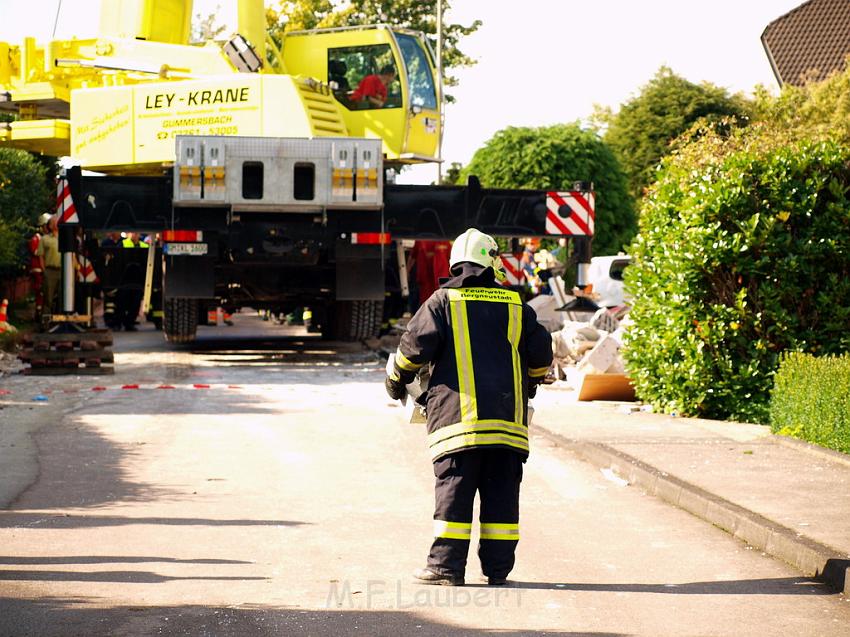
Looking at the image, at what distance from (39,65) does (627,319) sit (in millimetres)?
10710

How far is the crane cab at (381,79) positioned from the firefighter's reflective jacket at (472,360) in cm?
1370

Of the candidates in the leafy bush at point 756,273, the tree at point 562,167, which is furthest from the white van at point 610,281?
the tree at point 562,167

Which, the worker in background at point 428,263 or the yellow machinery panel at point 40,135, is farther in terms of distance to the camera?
the worker in background at point 428,263

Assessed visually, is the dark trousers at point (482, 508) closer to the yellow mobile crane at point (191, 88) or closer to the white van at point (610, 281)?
the yellow mobile crane at point (191, 88)

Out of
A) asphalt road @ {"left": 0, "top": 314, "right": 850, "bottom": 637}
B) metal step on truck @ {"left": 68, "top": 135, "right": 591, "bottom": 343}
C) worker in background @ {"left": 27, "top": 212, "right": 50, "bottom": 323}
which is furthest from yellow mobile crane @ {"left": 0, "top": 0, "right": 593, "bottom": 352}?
asphalt road @ {"left": 0, "top": 314, "right": 850, "bottom": 637}

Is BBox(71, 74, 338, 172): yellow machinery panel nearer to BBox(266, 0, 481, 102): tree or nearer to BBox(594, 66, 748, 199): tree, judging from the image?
BBox(266, 0, 481, 102): tree

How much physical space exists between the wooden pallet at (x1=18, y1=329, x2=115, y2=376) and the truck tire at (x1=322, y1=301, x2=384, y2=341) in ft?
12.2

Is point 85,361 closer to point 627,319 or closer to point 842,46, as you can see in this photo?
point 627,319

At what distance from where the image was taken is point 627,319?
48.1 ft

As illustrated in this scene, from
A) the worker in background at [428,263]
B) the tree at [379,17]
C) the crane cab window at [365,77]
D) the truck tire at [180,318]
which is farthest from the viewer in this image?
the tree at [379,17]

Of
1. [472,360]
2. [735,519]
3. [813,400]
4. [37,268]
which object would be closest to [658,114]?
[37,268]

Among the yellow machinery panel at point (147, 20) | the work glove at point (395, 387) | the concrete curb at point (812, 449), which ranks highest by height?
the yellow machinery panel at point (147, 20)

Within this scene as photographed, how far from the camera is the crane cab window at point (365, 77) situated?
20.7 meters

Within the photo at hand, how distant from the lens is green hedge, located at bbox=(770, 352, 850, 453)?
1071 centimetres
